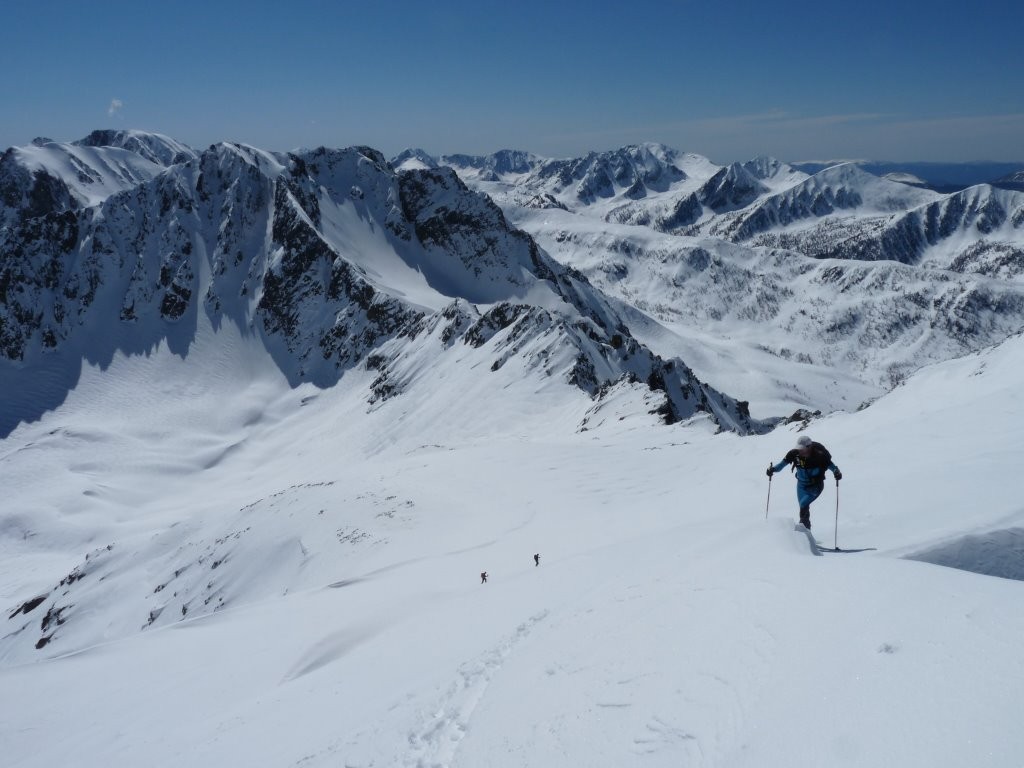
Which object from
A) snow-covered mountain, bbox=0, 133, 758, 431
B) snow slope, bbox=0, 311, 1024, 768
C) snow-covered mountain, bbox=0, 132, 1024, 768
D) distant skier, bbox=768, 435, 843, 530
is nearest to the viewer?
snow slope, bbox=0, 311, 1024, 768

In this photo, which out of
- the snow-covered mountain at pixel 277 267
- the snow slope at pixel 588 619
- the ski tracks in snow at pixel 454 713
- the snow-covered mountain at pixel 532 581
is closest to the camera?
the snow slope at pixel 588 619

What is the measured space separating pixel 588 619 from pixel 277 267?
402ft

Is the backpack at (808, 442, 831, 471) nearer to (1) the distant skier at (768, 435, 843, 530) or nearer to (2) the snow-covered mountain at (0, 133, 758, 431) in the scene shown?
(1) the distant skier at (768, 435, 843, 530)

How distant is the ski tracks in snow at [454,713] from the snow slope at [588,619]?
36 millimetres

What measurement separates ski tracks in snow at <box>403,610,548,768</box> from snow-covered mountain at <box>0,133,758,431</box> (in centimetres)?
7807

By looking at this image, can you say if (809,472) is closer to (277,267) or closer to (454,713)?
(454,713)

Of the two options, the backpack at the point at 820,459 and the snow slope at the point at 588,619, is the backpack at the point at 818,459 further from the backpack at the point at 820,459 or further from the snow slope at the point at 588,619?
the snow slope at the point at 588,619

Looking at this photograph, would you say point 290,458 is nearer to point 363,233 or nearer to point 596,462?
point 596,462

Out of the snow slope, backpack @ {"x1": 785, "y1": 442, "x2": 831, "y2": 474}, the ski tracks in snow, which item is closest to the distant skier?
backpack @ {"x1": 785, "y1": 442, "x2": 831, "y2": 474}

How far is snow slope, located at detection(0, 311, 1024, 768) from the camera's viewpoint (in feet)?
17.5

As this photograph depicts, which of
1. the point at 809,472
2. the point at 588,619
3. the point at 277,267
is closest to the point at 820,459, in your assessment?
the point at 809,472

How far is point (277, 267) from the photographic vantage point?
389 feet

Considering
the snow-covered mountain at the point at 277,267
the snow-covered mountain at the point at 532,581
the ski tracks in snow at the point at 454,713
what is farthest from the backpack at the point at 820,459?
the snow-covered mountain at the point at 277,267

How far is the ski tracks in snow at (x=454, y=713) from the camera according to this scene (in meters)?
6.98
